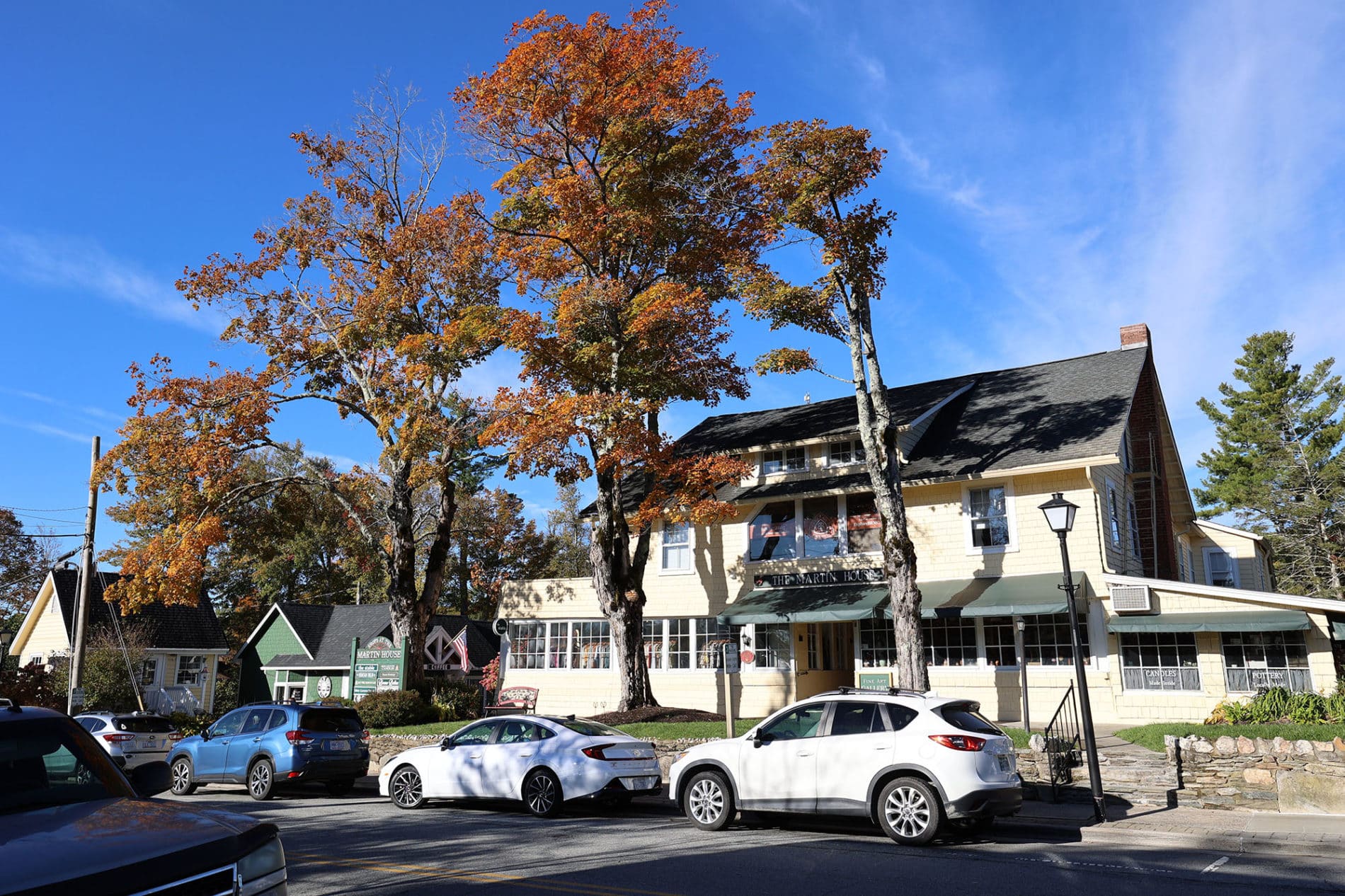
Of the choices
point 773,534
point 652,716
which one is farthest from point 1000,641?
point 652,716

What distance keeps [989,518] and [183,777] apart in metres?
18.0

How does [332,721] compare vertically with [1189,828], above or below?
above

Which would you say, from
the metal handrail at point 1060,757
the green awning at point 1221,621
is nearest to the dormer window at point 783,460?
the green awning at point 1221,621

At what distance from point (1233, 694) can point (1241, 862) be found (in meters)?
11.3

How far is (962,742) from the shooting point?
10.4 m

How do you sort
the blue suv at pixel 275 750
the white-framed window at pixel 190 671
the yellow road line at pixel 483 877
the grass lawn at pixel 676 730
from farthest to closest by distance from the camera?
the white-framed window at pixel 190 671 < the grass lawn at pixel 676 730 < the blue suv at pixel 275 750 < the yellow road line at pixel 483 877

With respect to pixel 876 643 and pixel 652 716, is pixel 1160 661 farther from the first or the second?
pixel 652 716

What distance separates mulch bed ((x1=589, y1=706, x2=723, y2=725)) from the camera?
22.0 metres

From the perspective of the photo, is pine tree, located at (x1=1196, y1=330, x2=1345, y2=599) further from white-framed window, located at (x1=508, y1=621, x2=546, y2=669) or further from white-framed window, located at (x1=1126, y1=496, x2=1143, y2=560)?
white-framed window, located at (x1=508, y1=621, x2=546, y2=669)

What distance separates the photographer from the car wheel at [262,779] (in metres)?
15.9

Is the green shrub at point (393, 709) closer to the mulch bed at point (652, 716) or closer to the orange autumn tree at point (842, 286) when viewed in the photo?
the mulch bed at point (652, 716)

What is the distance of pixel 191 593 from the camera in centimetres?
2544

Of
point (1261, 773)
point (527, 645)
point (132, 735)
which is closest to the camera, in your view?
A: point (1261, 773)

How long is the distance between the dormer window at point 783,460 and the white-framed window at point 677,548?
9.19ft
